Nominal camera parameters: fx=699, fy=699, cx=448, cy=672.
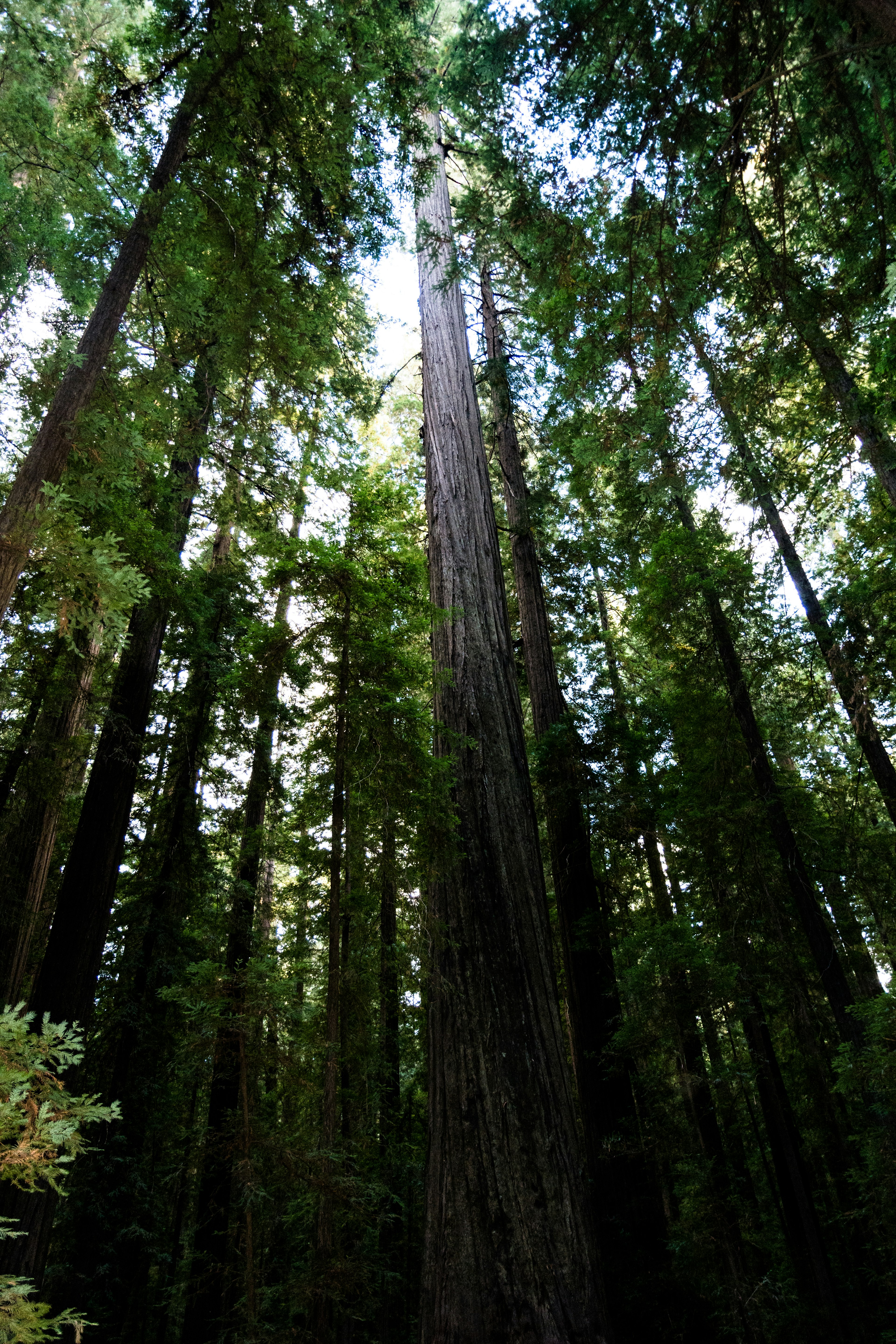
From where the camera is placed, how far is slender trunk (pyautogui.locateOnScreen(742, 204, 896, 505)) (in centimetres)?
488

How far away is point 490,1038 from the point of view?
3871 mm

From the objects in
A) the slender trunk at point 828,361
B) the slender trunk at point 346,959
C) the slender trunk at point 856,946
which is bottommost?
the slender trunk at point 346,959

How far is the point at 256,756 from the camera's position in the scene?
1114cm

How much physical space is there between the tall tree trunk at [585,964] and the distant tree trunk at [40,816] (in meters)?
5.33

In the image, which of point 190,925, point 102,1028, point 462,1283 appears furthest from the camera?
point 190,925

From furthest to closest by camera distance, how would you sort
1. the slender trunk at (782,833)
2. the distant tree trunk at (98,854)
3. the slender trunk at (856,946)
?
the slender trunk at (856,946), the slender trunk at (782,833), the distant tree trunk at (98,854)

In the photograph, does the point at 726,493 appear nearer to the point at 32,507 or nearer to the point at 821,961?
the point at 821,961

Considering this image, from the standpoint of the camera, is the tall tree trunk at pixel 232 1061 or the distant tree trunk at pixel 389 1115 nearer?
the tall tree trunk at pixel 232 1061

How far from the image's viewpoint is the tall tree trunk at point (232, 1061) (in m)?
4.84

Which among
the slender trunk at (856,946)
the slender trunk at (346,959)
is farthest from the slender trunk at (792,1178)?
the slender trunk at (346,959)

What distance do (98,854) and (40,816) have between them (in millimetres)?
1004

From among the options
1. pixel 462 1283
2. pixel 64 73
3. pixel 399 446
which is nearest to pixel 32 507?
pixel 462 1283

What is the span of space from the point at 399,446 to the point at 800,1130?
17847 millimetres

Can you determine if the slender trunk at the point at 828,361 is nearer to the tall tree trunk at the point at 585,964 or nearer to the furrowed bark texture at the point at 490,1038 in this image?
the furrowed bark texture at the point at 490,1038
